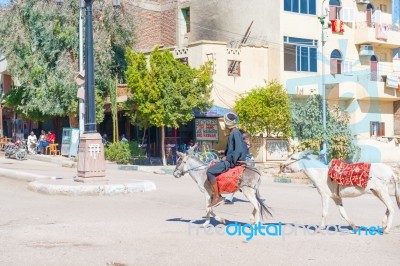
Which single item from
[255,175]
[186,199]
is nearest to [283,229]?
[255,175]

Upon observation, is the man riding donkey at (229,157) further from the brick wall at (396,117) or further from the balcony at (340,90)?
the brick wall at (396,117)

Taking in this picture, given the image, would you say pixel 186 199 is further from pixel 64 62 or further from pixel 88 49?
pixel 64 62

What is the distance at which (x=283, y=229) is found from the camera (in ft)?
38.0

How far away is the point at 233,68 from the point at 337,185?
24.8 metres

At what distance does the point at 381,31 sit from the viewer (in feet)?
137

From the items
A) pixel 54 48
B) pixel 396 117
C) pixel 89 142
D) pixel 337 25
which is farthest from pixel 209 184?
pixel 396 117

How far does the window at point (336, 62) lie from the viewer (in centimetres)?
3934

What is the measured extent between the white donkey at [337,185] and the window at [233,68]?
78.3 ft

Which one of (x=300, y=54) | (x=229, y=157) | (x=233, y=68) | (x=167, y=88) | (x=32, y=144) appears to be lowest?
(x=32, y=144)

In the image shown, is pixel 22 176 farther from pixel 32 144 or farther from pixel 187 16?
pixel 187 16

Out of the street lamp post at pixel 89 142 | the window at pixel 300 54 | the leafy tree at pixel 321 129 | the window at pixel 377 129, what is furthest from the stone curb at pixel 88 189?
the window at pixel 377 129

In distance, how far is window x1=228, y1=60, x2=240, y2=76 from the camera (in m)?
35.2

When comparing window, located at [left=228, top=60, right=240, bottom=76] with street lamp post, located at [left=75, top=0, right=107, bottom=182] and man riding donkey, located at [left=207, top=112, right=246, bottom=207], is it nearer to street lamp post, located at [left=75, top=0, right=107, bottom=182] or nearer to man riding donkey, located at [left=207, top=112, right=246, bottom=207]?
street lamp post, located at [left=75, top=0, right=107, bottom=182]

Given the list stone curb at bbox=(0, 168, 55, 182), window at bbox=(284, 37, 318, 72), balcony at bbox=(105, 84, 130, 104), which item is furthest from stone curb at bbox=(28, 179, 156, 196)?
window at bbox=(284, 37, 318, 72)
